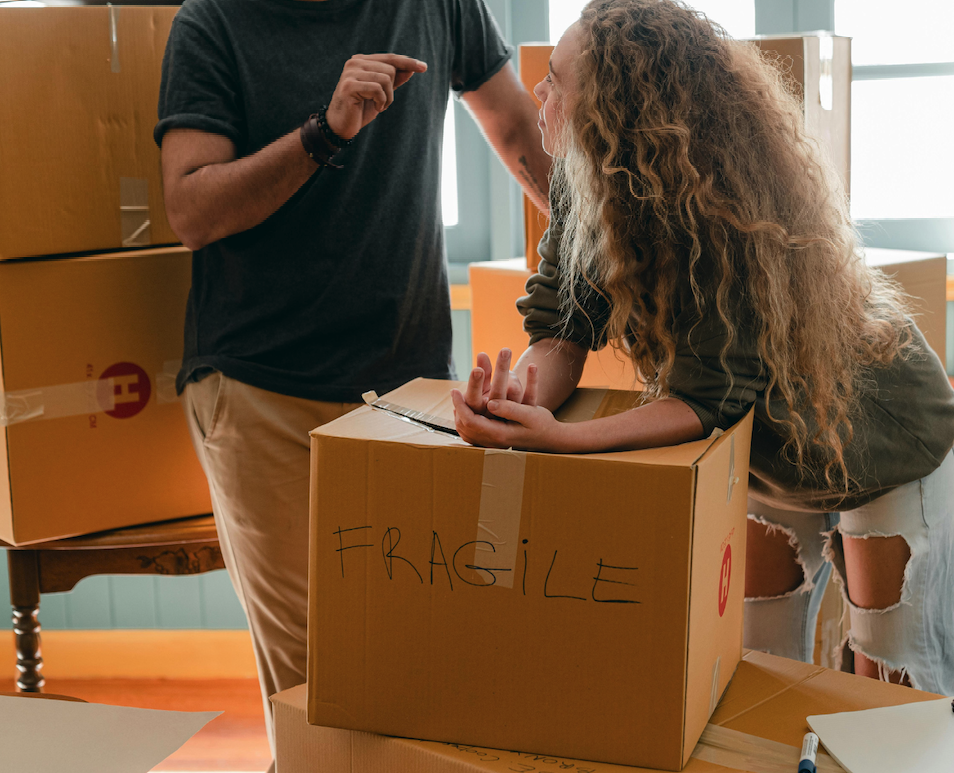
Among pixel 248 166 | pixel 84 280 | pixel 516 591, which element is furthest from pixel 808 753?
pixel 84 280

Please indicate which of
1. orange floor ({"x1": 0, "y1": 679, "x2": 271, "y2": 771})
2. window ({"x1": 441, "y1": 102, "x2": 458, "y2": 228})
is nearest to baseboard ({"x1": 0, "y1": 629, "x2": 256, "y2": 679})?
orange floor ({"x1": 0, "y1": 679, "x2": 271, "y2": 771})

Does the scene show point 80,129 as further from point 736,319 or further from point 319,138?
point 736,319

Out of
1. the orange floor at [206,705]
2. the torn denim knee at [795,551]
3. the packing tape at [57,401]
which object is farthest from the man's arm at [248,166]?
the orange floor at [206,705]

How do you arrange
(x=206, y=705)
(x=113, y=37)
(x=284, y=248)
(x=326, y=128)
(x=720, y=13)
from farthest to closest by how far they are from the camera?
(x=720, y=13) < (x=206, y=705) < (x=113, y=37) < (x=284, y=248) < (x=326, y=128)

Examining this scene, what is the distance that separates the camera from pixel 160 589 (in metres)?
2.27

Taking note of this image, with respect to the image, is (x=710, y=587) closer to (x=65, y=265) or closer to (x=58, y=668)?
(x=65, y=265)

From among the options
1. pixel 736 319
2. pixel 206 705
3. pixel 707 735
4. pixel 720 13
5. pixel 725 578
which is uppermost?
pixel 720 13

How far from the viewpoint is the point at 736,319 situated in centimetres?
84

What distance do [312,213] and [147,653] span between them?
153cm

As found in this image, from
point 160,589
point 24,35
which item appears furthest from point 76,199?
point 160,589

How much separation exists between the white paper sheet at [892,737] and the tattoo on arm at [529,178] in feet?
2.71

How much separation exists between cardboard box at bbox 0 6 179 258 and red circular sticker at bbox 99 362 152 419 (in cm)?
18

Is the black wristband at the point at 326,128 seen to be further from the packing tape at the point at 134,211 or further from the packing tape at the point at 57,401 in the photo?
the packing tape at the point at 57,401

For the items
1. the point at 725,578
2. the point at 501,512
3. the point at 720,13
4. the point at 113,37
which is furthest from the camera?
the point at 720,13
